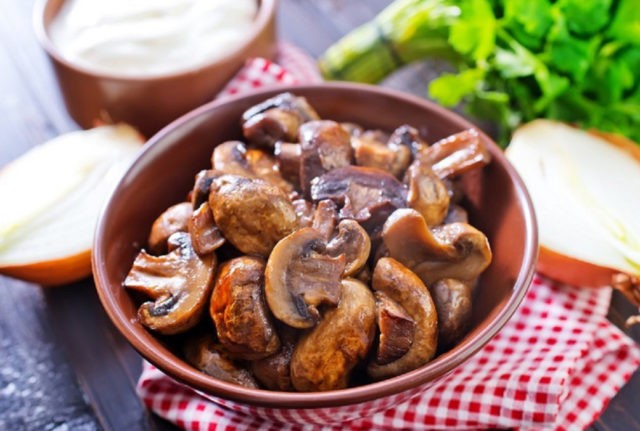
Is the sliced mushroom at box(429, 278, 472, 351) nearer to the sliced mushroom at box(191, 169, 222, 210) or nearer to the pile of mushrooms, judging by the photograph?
the pile of mushrooms

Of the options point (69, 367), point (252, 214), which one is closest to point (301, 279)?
point (252, 214)

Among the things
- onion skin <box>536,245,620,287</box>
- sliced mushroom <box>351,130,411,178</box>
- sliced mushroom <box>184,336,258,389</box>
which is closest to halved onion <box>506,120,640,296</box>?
onion skin <box>536,245,620,287</box>

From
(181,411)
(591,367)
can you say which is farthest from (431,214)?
(181,411)

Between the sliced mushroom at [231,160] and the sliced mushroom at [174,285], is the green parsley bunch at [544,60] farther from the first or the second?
the sliced mushroom at [174,285]

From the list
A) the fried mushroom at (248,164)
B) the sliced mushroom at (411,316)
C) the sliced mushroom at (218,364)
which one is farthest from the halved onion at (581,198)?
the sliced mushroom at (218,364)

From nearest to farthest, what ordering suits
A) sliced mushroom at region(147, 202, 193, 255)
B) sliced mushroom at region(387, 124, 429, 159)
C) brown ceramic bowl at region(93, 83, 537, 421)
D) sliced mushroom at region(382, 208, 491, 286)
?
brown ceramic bowl at region(93, 83, 537, 421)
sliced mushroom at region(382, 208, 491, 286)
sliced mushroom at region(147, 202, 193, 255)
sliced mushroom at region(387, 124, 429, 159)

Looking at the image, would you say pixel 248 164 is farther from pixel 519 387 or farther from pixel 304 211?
pixel 519 387
